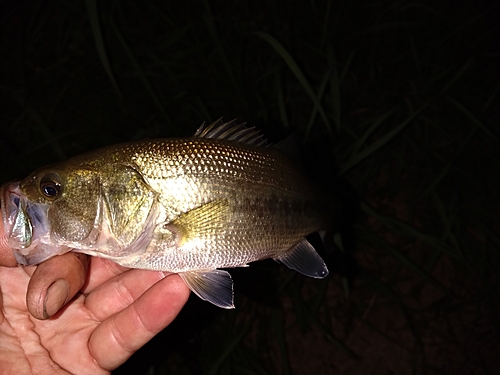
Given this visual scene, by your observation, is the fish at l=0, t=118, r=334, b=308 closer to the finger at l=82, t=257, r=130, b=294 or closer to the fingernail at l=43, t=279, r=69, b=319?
the fingernail at l=43, t=279, r=69, b=319

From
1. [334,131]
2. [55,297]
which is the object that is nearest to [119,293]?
[55,297]

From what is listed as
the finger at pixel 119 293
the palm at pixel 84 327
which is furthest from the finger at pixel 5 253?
the finger at pixel 119 293

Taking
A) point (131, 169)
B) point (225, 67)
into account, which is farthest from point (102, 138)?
point (131, 169)

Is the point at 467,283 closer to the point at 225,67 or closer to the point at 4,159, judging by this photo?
the point at 225,67

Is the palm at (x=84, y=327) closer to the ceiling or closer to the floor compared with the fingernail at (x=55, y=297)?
closer to the floor

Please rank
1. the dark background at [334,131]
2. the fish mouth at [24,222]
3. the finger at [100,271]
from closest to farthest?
the fish mouth at [24,222]
the finger at [100,271]
the dark background at [334,131]

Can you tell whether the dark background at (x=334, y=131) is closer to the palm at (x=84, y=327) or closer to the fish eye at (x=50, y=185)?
the palm at (x=84, y=327)

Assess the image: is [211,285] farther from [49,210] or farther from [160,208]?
[49,210]
